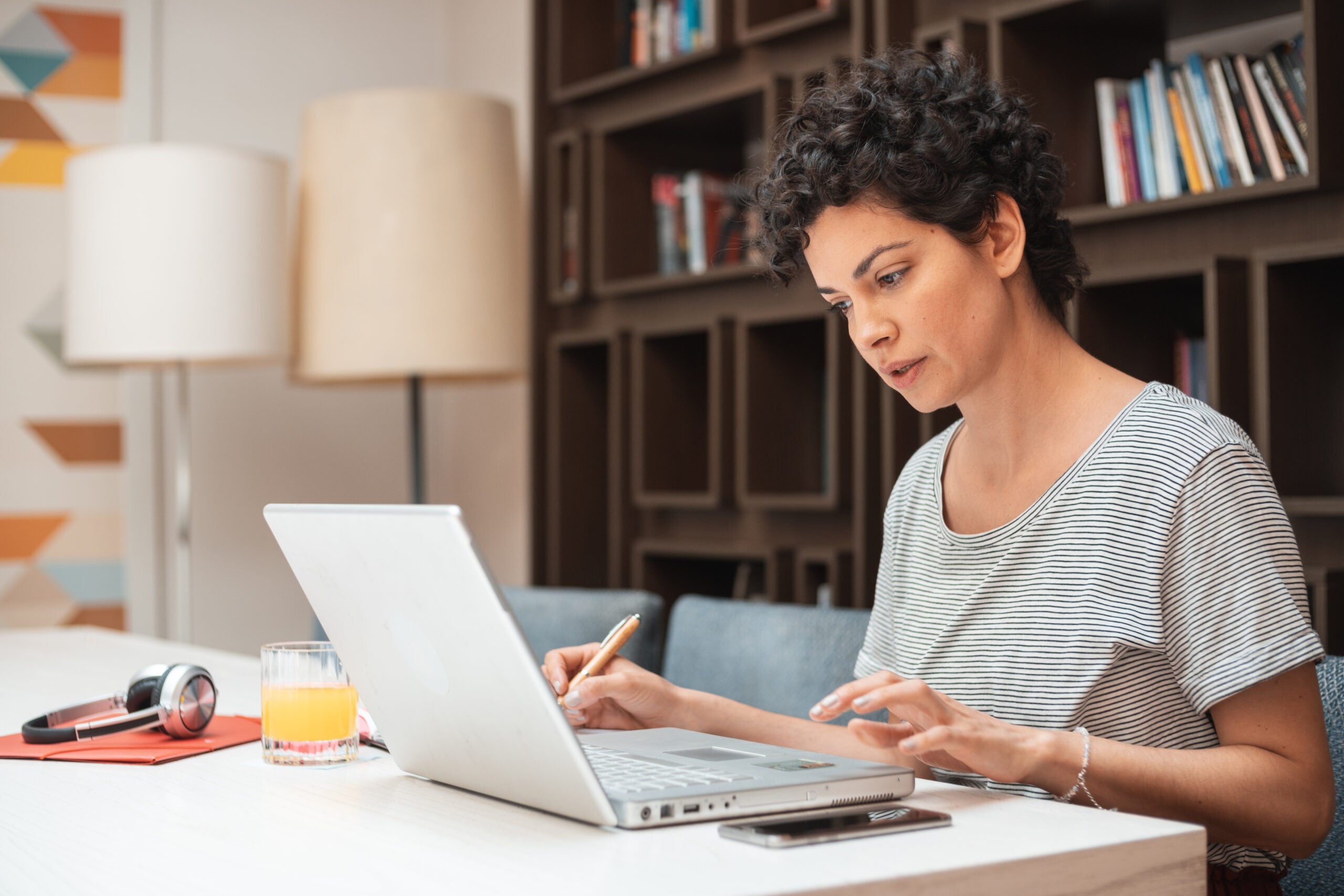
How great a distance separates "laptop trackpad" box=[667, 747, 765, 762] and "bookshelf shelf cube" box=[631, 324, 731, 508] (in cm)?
177

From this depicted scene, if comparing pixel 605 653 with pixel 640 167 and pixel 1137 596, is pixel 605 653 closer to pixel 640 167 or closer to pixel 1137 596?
pixel 1137 596

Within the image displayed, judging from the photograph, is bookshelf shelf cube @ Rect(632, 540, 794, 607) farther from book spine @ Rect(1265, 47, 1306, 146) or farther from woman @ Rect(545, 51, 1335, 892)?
woman @ Rect(545, 51, 1335, 892)

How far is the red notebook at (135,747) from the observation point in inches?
47.5

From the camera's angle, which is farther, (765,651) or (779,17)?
(779,17)

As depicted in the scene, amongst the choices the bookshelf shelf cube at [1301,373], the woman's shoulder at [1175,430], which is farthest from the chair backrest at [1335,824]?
the bookshelf shelf cube at [1301,373]

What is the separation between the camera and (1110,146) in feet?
7.06

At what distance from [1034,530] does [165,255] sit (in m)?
2.18

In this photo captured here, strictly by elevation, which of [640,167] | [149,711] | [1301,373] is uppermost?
[640,167]

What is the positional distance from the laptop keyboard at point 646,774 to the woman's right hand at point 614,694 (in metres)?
0.13

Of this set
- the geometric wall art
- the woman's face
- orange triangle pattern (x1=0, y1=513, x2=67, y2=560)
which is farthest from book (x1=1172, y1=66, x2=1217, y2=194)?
orange triangle pattern (x1=0, y1=513, x2=67, y2=560)

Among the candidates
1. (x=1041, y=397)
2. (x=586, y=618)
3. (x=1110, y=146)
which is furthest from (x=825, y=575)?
(x=1041, y=397)

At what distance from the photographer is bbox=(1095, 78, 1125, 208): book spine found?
2.14 meters

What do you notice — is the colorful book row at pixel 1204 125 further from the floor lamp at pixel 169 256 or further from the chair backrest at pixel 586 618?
the floor lamp at pixel 169 256

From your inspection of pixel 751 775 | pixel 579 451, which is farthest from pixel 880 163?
pixel 579 451
